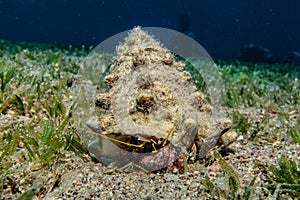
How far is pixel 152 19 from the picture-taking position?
61.6 m

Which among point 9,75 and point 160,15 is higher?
point 160,15

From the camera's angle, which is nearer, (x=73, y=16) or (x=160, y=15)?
(x=160, y=15)

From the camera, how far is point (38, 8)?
91062 millimetres

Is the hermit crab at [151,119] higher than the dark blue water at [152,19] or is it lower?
lower

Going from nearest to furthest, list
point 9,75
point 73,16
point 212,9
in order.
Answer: point 9,75
point 212,9
point 73,16

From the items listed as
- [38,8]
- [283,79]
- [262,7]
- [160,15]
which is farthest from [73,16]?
[283,79]

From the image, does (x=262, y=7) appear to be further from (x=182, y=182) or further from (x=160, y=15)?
(x=182, y=182)

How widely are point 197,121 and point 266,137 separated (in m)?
1.26

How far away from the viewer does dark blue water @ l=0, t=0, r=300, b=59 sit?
208ft

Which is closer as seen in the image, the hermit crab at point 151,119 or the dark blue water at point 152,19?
the hermit crab at point 151,119

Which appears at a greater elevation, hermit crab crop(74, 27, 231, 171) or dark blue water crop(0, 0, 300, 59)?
dark blue water crop(0, 0, 300, 59)

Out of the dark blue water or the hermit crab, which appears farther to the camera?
the dark blue water

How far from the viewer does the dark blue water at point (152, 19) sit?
208 ft

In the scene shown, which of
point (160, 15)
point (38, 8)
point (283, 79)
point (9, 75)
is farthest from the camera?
point (38, 8)
